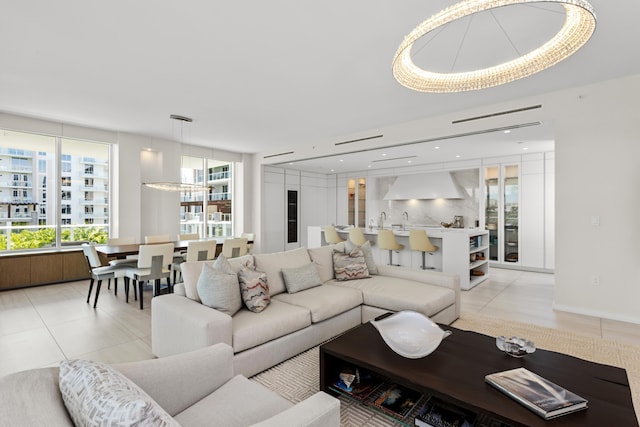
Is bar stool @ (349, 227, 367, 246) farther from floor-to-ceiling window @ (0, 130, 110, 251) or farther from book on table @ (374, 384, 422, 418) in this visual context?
floor-to-ceiling window @ (0, 130, 110, 251)

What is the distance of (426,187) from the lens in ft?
27.6

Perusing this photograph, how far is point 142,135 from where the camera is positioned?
659 centimetres

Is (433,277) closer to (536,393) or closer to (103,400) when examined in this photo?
(536,393)

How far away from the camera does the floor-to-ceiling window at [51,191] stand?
5.44 meters

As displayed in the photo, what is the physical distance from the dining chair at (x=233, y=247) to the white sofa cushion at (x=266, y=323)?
8.30 feet

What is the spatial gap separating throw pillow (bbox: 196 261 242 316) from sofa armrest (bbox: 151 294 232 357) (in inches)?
3.2

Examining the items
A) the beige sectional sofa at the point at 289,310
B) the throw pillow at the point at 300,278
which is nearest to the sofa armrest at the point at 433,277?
the beige sectional sofa at the point at 289,310

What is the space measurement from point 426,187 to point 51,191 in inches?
314

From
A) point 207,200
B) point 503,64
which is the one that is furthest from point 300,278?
point 207,200

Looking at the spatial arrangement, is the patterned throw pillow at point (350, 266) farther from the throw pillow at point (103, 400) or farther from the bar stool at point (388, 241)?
the throw pillow at point (103, 400)

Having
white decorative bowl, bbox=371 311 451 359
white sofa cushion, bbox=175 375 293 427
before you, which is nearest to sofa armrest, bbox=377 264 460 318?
white decorative bowl, bbox=371 311 451 359

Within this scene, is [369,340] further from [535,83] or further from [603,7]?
[535,83]

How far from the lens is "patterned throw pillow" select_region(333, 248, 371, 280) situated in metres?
3.92

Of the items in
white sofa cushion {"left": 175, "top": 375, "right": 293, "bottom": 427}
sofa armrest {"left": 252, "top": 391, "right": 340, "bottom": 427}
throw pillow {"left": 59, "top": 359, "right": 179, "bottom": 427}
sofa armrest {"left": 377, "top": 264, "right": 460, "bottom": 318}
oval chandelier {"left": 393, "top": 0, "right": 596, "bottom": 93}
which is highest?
oval chandelier {"left": 393, "top": 0, "right": 596, "bottom": 93}
